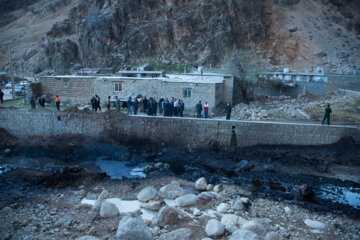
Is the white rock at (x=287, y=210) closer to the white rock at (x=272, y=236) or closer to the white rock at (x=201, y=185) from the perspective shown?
→ the white rock at (x=272, y=236)

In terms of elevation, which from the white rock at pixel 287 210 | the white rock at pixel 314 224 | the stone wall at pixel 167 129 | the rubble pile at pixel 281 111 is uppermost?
the rubble pile at pixel 281 111

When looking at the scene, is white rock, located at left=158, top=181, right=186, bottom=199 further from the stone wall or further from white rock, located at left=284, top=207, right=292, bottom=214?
the stone wall

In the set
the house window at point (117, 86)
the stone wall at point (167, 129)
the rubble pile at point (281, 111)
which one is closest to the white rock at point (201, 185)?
the stone wall at point (167, 129)

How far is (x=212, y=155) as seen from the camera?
16.2 meters

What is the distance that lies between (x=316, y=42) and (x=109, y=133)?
4795 cm

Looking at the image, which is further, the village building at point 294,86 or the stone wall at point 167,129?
the village building at point 294,86

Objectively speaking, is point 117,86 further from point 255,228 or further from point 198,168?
point 255,228

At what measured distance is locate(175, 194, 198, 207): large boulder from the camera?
10.5 meters

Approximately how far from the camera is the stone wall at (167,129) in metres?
15.6

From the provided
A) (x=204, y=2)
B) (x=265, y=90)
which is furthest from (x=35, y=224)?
(x=204, y=2)

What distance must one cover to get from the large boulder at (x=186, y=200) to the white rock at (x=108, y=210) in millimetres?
2391

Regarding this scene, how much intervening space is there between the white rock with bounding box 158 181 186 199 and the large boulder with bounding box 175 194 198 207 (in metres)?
0.41

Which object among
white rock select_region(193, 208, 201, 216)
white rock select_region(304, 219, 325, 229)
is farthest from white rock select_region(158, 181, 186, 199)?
white rock select_region(304, 219, 325, 229)

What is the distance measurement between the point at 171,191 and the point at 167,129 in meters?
6.17
